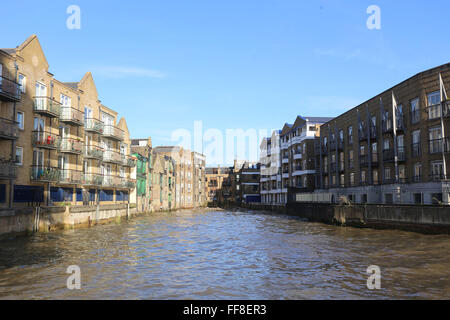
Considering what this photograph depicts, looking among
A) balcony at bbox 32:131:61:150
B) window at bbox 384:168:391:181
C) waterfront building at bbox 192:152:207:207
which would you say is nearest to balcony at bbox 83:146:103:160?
balcony at bbox 32:131:61:150

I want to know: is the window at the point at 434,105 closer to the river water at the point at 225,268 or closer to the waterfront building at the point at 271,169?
the river water at the point at 225,268

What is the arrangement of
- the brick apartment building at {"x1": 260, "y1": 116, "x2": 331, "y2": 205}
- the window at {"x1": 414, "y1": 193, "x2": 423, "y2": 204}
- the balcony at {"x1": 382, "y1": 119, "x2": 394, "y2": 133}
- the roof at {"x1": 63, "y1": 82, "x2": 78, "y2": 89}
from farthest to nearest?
the brick apartment building at {"x1": 260, "y1": 116, "x2": 331, "y2": 205}
the balcony at {"x1": 382, "y1": 119, "x2": 394, "y2": 133}
the roof at {"x1": 63, "y1": 82, "x2": 78, "y2": 89}
the window at {"x1": 414, "y1": 193, "x2": 423, "y2": 204}

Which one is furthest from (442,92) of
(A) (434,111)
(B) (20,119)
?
(B) (20,119)

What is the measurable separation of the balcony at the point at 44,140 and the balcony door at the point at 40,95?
7.20ft

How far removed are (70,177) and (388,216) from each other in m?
28.9

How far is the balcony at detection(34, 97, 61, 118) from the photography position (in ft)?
99.5

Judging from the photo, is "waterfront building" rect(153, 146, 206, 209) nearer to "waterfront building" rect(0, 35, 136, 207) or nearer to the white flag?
"waterfront building" rect(0, 35, 136, 207)

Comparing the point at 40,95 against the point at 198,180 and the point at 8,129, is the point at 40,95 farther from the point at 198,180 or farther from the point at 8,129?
the point at 198,180

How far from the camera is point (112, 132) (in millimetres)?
45438

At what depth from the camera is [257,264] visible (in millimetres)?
A: 16938

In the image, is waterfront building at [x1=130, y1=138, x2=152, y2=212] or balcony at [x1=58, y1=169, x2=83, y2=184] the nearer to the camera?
balcony at [x1=58, y1=169, x2=83, y2=184]

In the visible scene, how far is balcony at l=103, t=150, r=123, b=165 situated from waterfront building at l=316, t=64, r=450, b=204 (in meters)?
29.7

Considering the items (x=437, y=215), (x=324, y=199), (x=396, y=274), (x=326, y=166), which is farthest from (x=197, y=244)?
(x=326, y=166)

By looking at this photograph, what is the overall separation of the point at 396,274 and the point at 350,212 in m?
23.5
